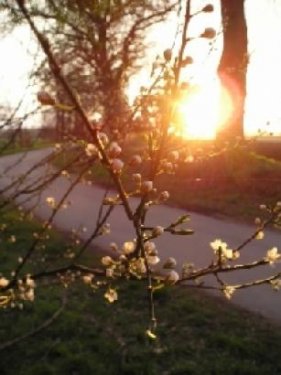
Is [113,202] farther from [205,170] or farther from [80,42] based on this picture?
[80,42]

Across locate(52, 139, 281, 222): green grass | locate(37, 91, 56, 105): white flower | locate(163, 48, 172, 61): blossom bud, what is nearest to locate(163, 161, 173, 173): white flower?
locate(163, 48, 172, 61): blossom bud

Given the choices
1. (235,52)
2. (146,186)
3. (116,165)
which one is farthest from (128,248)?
(235,52)

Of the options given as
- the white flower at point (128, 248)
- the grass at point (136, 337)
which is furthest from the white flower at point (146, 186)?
the grass at point (136, 337)

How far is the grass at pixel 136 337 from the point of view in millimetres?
5938

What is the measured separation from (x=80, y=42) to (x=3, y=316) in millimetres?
20462

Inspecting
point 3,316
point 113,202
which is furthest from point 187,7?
point 3,316

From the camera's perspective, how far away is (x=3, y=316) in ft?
25.1

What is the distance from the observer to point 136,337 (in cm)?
661

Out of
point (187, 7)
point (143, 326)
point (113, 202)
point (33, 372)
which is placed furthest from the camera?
point (143, 326)

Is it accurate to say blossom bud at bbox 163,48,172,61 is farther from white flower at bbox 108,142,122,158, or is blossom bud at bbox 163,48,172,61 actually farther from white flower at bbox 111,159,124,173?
white flower at bbox 111,159,124,173

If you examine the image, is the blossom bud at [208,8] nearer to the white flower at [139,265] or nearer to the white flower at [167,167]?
the white flower at [167,167]

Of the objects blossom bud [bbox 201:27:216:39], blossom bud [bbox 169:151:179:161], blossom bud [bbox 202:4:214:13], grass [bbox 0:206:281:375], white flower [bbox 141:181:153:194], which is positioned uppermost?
blossom bud [bbox 202:4:214:13]

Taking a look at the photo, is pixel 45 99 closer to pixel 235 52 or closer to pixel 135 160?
pixel 135 160

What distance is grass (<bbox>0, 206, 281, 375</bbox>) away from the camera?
5.94 meters
